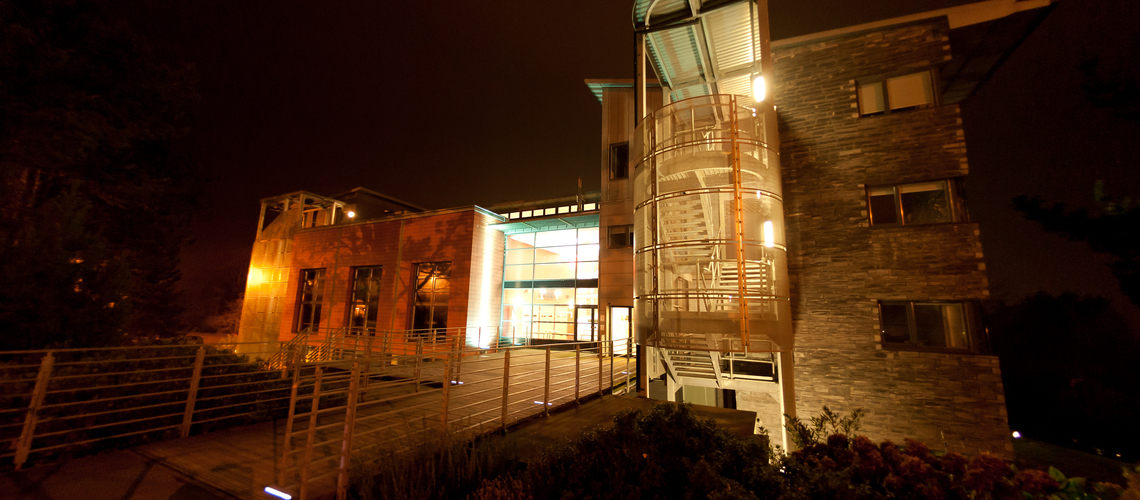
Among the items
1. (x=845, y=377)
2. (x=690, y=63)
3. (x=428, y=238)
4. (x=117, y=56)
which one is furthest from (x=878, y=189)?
(x=117, y=56)

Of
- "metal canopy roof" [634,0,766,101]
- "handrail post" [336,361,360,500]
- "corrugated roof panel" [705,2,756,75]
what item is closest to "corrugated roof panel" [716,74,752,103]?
"metal canopy roof" [634,0,766,101]

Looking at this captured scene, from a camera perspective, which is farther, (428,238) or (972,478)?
(428,238)

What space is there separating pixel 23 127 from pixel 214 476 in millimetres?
13555

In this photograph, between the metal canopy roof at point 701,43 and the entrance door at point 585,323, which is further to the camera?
the entrance door at point 585,323

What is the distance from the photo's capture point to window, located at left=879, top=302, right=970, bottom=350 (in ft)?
22.4

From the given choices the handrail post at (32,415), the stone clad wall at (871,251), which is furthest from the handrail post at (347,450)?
the stone clad wall at (871,251)

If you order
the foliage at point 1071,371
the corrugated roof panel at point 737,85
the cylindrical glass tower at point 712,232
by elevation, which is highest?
the corrugated roof panel at point 737,85

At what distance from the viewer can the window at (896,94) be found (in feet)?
25.0

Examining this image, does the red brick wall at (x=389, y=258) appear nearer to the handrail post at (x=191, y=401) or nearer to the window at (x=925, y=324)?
the handrail post at (x=191, y=401)

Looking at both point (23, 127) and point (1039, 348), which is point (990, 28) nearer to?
point (1039, 348)

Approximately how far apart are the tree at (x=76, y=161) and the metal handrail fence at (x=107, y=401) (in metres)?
1.13

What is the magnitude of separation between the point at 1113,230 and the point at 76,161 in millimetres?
26587

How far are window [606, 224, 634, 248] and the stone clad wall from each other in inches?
253

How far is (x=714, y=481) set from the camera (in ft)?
10.3
